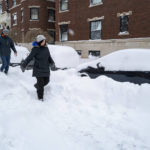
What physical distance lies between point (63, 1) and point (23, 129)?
19836 mm

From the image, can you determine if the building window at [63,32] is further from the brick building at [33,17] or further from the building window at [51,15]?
the building window at [51,15]

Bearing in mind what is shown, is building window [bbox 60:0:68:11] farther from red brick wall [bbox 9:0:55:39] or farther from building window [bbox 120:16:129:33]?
building window [bbox 120:16:129:33]

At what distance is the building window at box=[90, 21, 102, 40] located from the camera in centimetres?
1773

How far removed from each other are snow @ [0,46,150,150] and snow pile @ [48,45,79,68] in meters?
1.71

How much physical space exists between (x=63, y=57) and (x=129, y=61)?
3.44 meters

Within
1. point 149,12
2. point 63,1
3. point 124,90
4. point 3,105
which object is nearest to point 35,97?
point 3,105

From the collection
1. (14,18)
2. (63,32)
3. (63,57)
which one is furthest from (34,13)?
(63,57)

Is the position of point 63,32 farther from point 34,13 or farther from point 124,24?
point 124,24

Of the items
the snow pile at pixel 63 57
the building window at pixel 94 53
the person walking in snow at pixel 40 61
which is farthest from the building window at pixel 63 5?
the person walking in snow at pixel 40 61

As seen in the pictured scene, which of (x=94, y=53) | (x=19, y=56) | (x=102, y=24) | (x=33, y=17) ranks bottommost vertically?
(x=94, y=53)

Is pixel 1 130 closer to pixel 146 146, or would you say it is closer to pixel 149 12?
pixel 146 146

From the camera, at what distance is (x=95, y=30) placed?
18031 mm

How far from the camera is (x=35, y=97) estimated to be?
532 cm

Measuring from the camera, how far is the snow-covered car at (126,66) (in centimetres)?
497
